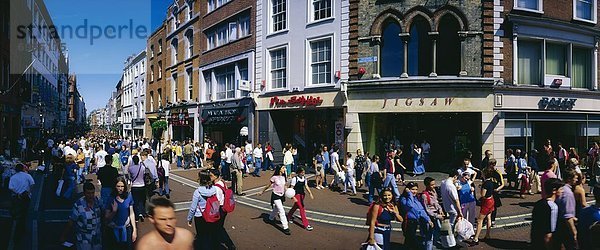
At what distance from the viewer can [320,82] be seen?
19719 millimetres

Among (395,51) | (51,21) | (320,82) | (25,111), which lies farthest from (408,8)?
(51,21)

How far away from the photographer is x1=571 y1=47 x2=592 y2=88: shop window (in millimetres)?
18609

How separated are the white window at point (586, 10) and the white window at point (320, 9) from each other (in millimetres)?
12754

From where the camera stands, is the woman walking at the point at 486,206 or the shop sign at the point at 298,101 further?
the shop sign at the point at 298,101

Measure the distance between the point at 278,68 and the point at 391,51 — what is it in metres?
7.23

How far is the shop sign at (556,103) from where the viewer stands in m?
17.1

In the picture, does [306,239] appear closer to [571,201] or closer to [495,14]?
[571,201]

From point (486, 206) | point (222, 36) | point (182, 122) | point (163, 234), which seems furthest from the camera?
point (182, 122)

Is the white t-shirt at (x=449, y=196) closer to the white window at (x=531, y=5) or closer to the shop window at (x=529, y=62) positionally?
the shop window at (x=529, y=62)

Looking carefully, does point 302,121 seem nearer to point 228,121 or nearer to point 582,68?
point 228,121

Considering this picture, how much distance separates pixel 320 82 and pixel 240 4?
30.3ft

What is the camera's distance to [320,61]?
19.7 meters

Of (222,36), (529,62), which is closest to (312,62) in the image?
(222,36)

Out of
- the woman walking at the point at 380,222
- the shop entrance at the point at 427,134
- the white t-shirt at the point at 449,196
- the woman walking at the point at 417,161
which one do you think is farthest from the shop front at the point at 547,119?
the woman walking at the point at 380,222
